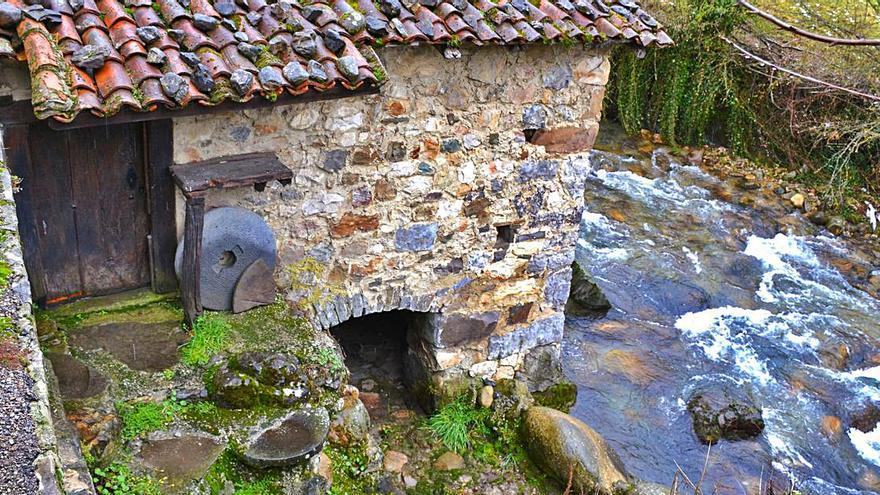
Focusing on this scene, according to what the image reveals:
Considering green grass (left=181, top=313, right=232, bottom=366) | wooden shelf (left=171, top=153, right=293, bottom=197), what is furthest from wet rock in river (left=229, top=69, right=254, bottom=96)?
green grass (left=181, top=313, right=232, bottom=366)

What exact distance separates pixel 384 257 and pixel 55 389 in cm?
223

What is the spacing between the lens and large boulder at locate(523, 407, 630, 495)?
540 cm

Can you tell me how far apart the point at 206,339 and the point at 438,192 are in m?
1.75

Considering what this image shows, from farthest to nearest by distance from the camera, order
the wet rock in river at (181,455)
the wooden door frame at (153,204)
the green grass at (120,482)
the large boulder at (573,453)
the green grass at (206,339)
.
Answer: the large boulder at (573,453) < the green grass at (206,339) < the wooden door frame at (153,204) < the wet rock in river at (181,455) < the green grass at (120,482)

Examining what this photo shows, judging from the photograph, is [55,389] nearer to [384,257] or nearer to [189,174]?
Result: [189,174]

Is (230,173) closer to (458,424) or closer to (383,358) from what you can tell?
(458,424)

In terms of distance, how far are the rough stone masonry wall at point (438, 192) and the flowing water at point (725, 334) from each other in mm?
1440

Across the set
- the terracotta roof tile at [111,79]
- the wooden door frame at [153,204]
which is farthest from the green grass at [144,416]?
the terracotta roof tile at [111,79]

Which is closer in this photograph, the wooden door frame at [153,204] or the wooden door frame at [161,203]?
the wooden door frame at [153,204]

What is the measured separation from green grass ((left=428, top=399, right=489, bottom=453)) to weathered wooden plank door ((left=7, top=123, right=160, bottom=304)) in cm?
241

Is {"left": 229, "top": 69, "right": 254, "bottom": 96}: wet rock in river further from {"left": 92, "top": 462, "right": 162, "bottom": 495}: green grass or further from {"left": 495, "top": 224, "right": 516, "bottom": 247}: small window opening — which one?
{"left": 495, "top": 224, "right": 516, "bottom": 247}: small window opening

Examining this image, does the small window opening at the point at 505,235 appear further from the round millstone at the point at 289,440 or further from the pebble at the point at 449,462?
the round millstone at the point at 289,440

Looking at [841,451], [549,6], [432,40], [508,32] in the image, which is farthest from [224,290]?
[841,451]

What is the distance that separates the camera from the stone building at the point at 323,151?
3.63 metres
